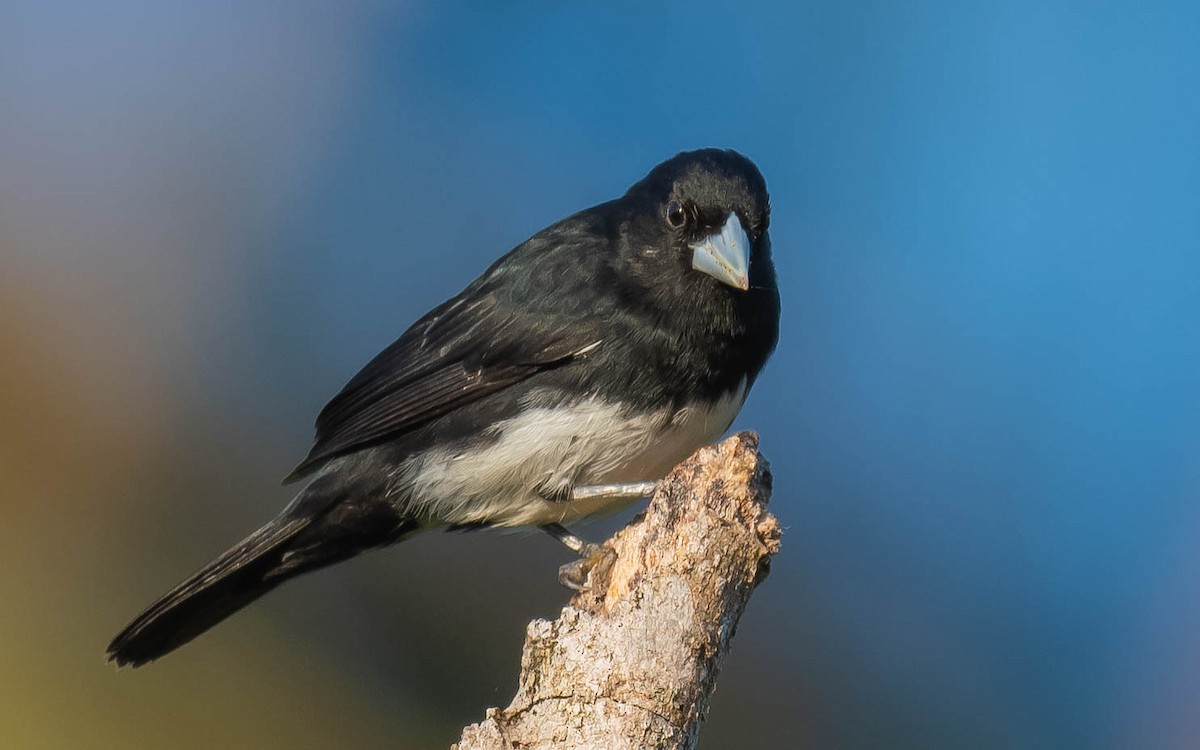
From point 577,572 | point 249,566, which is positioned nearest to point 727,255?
point 577,572

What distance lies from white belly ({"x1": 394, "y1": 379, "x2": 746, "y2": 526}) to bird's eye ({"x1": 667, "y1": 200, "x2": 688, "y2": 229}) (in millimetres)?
588

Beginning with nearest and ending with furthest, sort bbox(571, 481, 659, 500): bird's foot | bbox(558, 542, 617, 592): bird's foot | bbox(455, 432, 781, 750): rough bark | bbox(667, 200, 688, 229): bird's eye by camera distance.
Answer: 1. bbox(455, 432, 781, 750): rough bark
2. bbox(558, 542, 617, 592): bird's foot
3. bbox(571, 481, 659, 500): bird's foot
4. bbox(667, 200, 688, 229): bird's eye

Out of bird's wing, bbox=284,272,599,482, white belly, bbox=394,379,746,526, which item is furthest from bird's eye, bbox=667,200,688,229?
white belly, bbox=394,379,746,526

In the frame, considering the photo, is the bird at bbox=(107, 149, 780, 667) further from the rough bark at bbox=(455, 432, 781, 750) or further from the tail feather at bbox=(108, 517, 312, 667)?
the rough bark at bbox=(455, 432, 781, 750)

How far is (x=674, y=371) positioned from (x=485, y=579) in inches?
108

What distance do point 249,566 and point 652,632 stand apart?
2.30 metres

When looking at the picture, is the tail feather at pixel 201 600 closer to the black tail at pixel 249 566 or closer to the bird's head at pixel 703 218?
the black tail at pixel 249 566

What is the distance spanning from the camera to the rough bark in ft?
9.18

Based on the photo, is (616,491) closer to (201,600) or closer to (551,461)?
(551,461)

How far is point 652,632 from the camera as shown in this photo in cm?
287

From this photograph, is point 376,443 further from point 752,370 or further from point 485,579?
point 485,579

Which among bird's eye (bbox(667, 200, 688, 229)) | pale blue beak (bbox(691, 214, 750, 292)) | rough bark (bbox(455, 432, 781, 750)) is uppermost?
bird's eye (bbox(667, 200, 688, 229))

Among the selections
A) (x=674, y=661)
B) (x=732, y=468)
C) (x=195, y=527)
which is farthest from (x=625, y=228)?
(x=195, y=527)

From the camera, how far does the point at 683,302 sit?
436 cm
